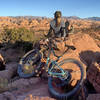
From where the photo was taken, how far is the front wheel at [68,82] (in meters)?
3.91

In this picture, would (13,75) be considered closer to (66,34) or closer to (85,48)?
(66,34)

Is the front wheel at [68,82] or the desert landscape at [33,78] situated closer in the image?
the desert landscape at [33,78]

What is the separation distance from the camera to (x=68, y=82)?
4.18 meters

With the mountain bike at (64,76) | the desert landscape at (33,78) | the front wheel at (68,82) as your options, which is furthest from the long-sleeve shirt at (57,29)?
the front wheel at (68,82)

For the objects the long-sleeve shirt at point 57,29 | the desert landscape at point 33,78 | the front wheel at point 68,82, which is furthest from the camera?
the long-sleeve shirt at point 57,29

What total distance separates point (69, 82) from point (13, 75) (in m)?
2.92

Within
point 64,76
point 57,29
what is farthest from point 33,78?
point 57,29

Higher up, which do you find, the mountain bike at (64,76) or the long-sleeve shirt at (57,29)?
the long-sleeve shirt at (57,29)

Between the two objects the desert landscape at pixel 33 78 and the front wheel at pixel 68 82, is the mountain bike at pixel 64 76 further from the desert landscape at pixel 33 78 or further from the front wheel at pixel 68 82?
the desert landscape at pixel 33 78

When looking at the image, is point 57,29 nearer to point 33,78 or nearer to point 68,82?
point 33,78

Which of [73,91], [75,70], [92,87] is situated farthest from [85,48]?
[73,91]

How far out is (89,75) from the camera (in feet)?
13.4

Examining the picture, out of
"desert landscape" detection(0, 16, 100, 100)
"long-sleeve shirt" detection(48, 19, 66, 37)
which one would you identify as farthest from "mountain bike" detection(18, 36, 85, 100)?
"long-sleeve shirt" detection(48, 19, 66, 37)

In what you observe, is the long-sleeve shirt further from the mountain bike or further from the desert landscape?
the mountain bike
